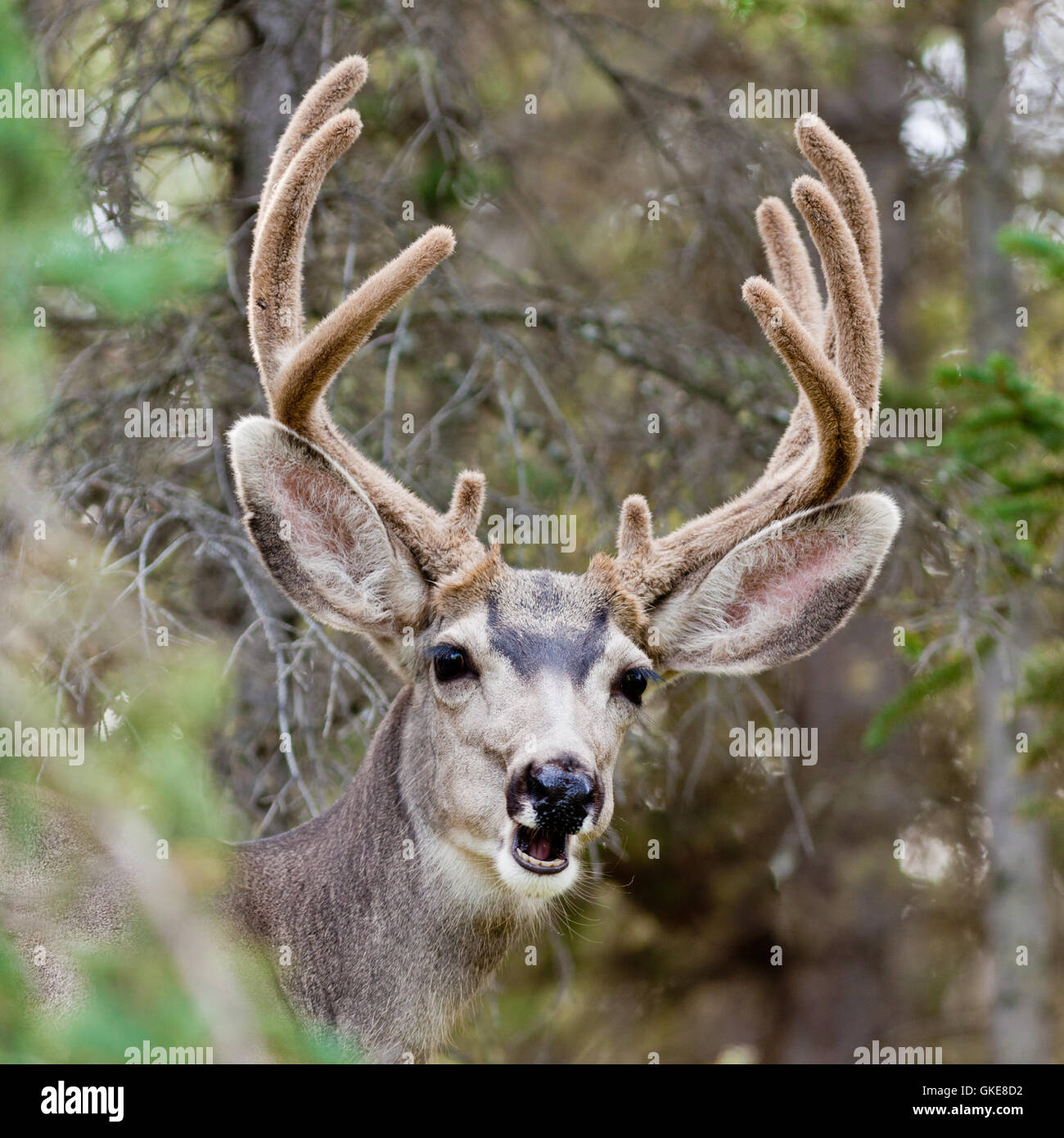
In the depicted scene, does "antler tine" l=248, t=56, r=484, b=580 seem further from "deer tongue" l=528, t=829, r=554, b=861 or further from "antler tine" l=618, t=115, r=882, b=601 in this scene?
"deer tongue" l=528, t=829, r=554, b=861

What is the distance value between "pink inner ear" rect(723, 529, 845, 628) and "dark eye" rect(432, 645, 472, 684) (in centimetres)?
102

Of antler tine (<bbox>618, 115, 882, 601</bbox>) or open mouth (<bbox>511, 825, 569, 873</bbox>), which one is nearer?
open mouth (<bbox>511, 825, 569, 873</bbox>)

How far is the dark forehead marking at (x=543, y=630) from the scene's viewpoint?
13.3 feet

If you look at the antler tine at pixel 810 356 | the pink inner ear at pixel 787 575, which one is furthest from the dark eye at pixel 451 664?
the pink inner ear at pixel 787 575

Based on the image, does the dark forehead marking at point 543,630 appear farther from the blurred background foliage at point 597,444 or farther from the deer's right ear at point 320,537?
the blurred background foliage at point 597,444

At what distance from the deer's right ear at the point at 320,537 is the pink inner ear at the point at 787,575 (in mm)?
1086

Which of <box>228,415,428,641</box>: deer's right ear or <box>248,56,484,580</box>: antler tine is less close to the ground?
<box>248,56,484,580</box>: antler tine

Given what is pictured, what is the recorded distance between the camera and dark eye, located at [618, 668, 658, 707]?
4.19m

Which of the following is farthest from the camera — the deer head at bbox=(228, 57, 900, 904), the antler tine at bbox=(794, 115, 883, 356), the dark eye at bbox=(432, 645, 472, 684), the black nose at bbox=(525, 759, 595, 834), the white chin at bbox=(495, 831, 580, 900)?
the antler tine at bbox=(794, 115, 883, 356)

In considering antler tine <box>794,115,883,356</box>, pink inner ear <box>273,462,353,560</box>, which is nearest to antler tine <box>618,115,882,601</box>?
antler tine <box>794,115,883,356</box>

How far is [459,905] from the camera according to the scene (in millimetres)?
4121

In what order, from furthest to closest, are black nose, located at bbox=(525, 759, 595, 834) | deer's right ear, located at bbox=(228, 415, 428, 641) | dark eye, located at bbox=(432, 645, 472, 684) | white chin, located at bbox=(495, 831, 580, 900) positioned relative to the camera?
dark eye, located at bbox=(432, 645, 472, 684) < deer's right ear, located at bbox=(228, 415, 428, 641) < white chin, located at bbox=(495, 831, 580, 900) < black nose, located at bbox=(525, 759, 595, 834)

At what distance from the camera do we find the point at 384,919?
4.18 meters
